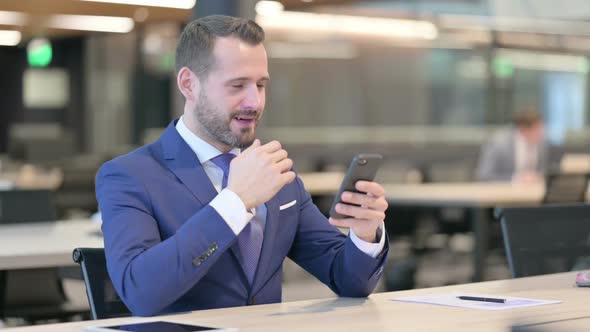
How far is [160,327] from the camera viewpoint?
2.25 meters

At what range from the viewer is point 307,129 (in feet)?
48.1

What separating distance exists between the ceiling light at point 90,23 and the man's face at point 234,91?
937 centimetres

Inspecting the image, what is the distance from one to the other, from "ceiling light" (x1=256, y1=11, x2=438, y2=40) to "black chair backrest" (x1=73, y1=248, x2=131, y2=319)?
1145 centimetres

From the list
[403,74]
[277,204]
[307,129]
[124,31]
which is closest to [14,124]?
[124,31]

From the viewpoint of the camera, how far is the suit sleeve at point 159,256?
2461mm

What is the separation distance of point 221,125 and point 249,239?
27 centimetres

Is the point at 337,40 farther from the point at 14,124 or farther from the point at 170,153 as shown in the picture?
the point at 170,153

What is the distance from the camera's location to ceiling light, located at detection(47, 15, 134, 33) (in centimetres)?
1207

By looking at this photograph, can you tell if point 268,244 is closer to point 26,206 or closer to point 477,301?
point 477,301

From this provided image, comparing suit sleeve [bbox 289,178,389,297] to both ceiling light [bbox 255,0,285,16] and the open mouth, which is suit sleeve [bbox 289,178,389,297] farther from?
ceiling light [bbox 255,0,285,16]

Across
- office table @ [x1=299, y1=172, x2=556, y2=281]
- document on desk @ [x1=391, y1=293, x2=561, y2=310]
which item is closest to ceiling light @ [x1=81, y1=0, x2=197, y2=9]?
office table @ [x1=299, y1=172, x2=556, y2=281]

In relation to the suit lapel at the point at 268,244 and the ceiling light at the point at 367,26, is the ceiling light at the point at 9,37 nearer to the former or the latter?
the ceiling light at the point at 367,26

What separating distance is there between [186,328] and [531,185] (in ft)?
24.4

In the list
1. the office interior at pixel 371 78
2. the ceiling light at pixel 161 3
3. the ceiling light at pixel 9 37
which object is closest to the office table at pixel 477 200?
the ceiling light at pixel 161 3
